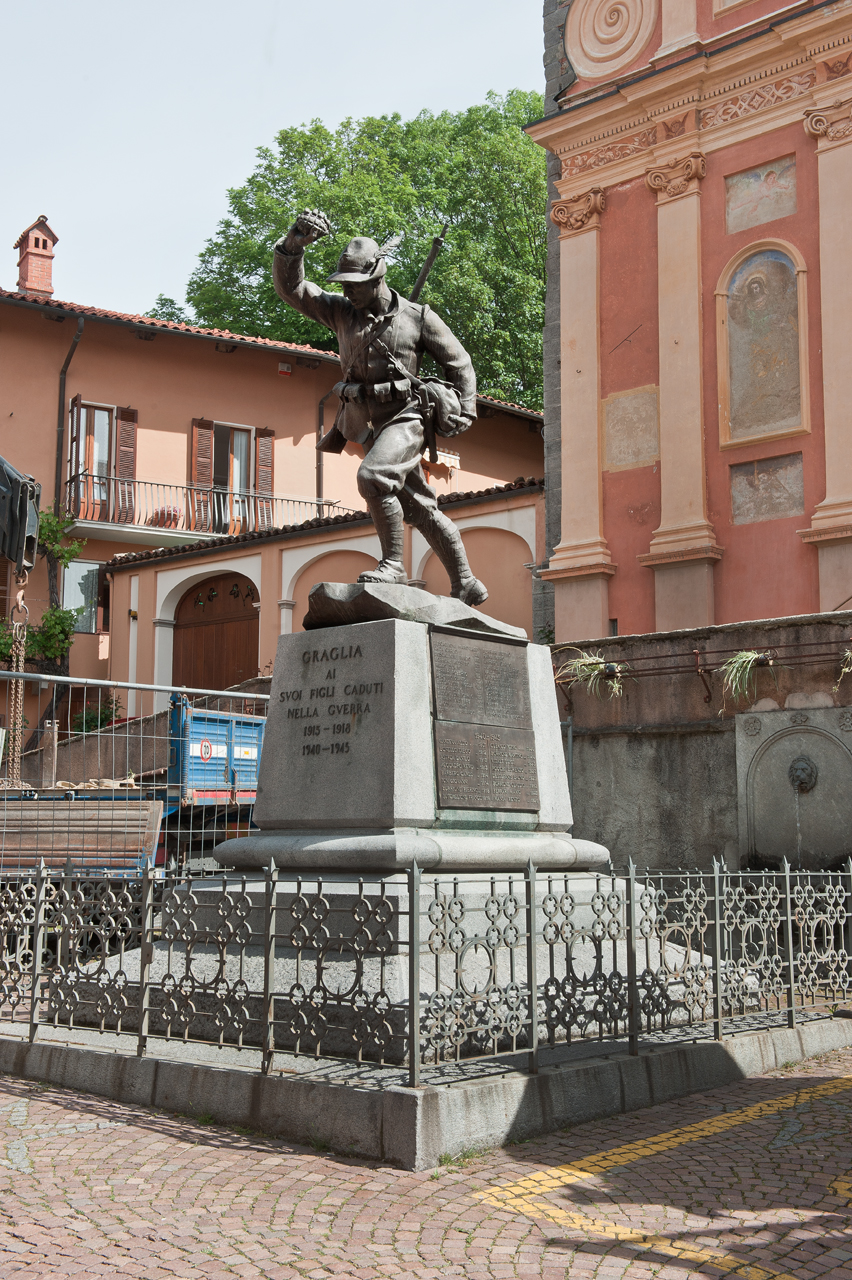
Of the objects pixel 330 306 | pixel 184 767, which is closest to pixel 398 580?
pixel 330 306

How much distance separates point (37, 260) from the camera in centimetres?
3050

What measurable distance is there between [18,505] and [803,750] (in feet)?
38.6

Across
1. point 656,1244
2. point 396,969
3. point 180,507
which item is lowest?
point 656,1244

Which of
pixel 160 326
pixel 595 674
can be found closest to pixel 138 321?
pixel 160 326

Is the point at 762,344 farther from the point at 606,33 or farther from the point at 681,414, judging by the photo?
the point at 606,33

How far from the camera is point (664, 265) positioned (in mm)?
17156

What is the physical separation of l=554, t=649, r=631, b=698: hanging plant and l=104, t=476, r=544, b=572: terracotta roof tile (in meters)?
8.06

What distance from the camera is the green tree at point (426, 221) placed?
101 ft

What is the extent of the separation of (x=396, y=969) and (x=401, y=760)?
1.31 metres

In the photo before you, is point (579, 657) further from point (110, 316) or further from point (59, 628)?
point (110, 316)

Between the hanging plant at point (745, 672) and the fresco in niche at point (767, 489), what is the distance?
5.03m

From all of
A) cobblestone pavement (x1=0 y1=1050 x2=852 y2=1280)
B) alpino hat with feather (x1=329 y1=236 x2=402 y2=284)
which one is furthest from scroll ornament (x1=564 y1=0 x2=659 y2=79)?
cobblestone pavement (x1=0 y1=1050 x2=852 y2=1280)

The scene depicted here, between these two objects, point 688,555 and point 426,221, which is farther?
point 426,221

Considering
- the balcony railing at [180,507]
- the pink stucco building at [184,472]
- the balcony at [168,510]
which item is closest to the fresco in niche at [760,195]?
the pink stucco building at [184,472]
